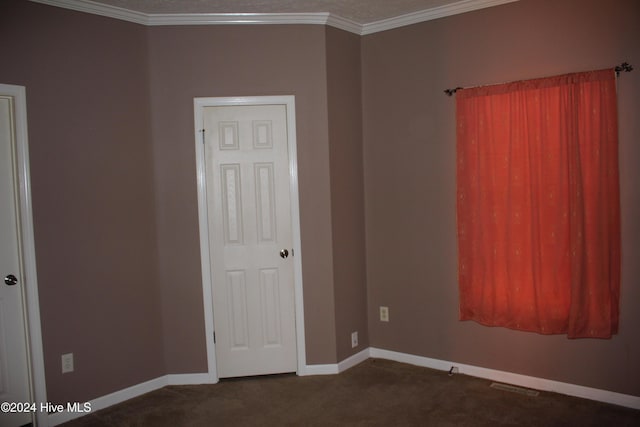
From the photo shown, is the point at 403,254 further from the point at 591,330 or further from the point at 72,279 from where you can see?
the point at 72,279

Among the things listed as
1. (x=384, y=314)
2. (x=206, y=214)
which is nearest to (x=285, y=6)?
(x=206, y=214)

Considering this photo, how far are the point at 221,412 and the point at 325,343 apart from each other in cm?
96

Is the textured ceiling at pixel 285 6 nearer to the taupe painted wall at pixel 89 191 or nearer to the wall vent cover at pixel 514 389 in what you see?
the taupe painted wall at pixel 89 191

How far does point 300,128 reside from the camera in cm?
389

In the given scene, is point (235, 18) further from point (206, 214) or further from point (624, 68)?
point (624, 68)

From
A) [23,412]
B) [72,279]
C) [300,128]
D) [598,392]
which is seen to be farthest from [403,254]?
[23,412]

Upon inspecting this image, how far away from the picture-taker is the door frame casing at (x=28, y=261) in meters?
3.14

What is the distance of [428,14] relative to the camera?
3830 mm

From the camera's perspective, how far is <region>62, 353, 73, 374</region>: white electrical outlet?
131 inches

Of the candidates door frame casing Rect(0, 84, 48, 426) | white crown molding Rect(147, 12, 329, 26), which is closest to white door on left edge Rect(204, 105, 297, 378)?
white crown molding Rect(147, 12, 329, 26)

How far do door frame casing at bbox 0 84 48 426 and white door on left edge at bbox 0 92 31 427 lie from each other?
3 centimetres

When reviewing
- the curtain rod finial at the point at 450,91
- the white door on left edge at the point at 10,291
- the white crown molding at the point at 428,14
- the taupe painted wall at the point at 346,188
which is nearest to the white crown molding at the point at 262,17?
the white crown molding at the point at 428,14

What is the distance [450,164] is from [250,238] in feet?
5.20

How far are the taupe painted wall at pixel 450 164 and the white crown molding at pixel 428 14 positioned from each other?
1.7 inches
